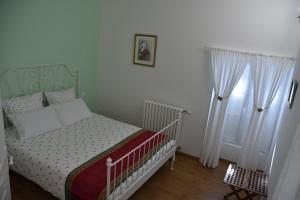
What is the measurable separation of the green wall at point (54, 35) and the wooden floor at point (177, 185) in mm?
1468

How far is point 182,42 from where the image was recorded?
135 inches

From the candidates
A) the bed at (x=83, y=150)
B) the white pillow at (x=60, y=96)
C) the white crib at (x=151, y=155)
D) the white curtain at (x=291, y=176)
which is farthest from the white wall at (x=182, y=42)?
the white curtain at (x=291, y=176)

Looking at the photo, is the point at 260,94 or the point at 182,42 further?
the point at 182,42

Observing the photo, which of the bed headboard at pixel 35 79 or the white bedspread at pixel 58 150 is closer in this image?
the white bedspread at pixel 58 150

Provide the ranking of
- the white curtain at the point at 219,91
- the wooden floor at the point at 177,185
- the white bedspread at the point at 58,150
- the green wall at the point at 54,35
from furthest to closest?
the white curtain at the point at 219,91 < the green wall at the point at 54,35 < the wooden floor at the point at 177,185 < the white bedspread at the point at 58,150

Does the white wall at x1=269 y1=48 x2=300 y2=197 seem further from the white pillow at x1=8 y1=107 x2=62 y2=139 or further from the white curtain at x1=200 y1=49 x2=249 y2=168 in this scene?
the white pillow at x1=8 y1=107 x2=62 y2=139

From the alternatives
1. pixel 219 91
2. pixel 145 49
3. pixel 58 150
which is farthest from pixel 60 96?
pixel 219 91

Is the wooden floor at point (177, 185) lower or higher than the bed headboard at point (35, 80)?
lower

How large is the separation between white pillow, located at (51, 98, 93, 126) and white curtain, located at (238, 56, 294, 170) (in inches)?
93.9

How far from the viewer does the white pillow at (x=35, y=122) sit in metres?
2.73

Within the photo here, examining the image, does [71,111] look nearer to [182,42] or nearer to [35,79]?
[35,79]

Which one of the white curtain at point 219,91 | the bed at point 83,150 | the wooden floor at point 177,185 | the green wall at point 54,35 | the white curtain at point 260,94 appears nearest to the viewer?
the bed at point 83,150

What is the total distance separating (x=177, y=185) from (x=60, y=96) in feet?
6.81

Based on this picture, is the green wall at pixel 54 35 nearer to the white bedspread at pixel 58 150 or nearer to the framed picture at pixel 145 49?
the framed picture at pixel 145 49
